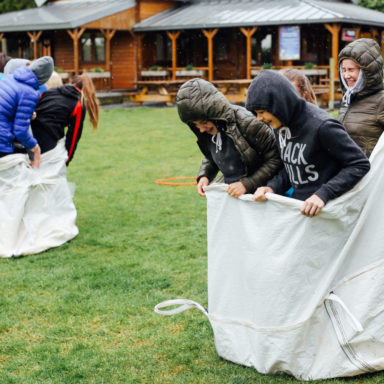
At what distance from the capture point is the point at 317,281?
3223mm

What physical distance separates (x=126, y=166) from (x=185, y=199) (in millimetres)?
3131

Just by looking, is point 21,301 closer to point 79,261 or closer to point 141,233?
point 79,261

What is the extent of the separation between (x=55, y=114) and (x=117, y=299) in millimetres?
2308

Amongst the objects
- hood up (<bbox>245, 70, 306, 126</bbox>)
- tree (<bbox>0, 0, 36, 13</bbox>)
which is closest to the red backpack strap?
hood up (<bbox>245, 70, 306, 126</bbox>)

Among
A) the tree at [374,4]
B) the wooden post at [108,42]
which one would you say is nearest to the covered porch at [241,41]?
the wooden post at [108,42]

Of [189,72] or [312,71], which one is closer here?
[312,71]

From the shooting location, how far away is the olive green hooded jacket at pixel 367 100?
3871 millimetres

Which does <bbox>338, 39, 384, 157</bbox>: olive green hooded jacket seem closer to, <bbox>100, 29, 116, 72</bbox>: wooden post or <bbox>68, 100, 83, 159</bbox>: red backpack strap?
<bbox>68, 100, 83, 159</bbox>: red backpack strap

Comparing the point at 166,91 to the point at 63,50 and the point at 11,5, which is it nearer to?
the point at 63,50

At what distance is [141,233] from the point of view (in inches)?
269

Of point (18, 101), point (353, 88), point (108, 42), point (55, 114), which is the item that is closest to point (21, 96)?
point (18, 101)

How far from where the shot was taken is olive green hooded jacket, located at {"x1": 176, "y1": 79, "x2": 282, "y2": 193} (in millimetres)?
3316

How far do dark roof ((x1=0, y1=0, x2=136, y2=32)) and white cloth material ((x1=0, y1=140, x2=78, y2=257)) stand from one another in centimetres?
1898

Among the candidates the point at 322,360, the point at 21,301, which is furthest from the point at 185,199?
the point at 322,360
